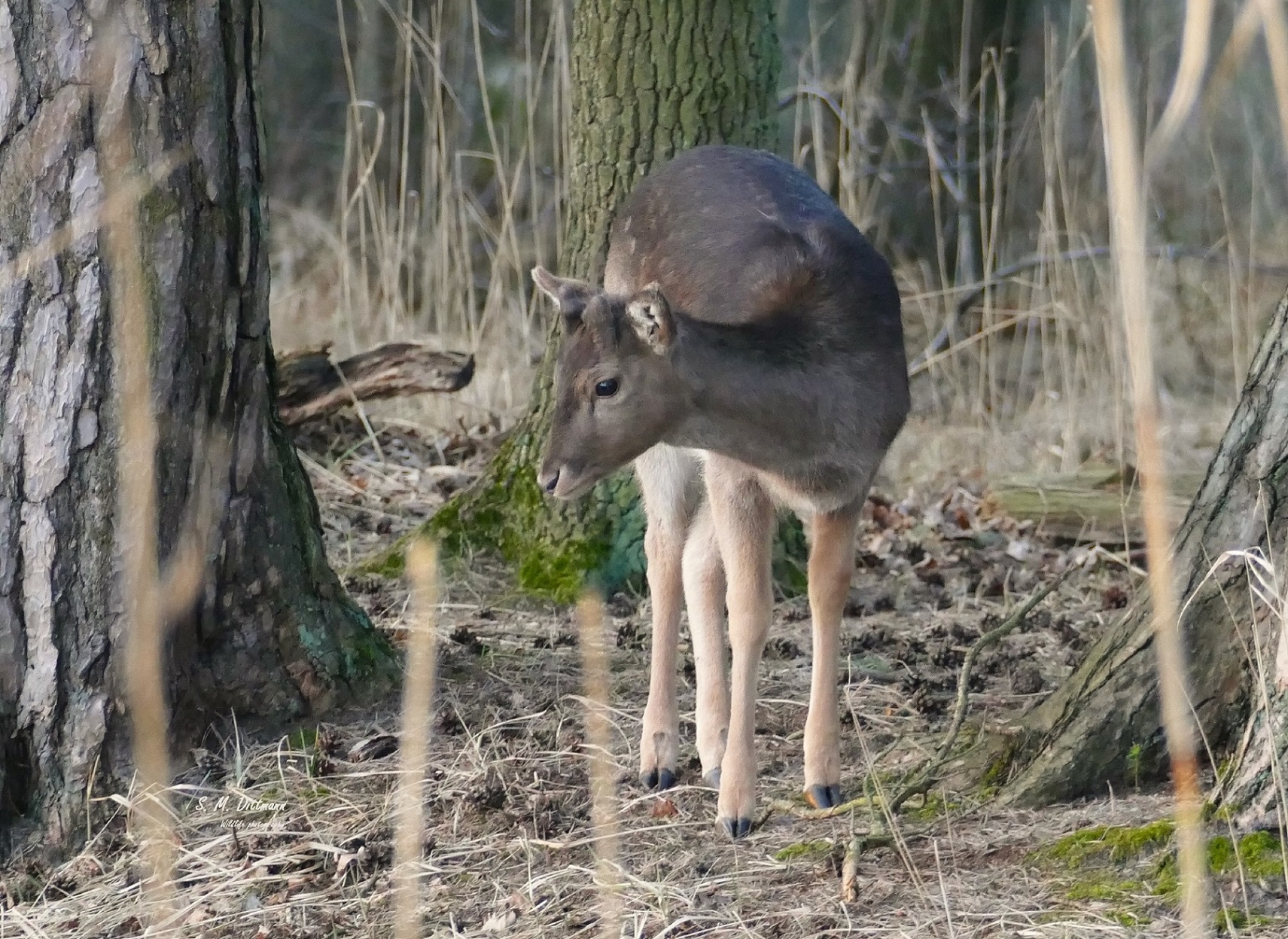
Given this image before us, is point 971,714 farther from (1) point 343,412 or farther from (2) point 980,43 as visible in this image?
(2) point 980,43

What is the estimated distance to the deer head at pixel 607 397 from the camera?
372 cm

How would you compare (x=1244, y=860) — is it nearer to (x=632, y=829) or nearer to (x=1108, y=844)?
(x=1108, y=844)

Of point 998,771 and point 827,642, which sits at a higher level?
point 827,642

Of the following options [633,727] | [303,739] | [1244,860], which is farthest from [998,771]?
[303,739]

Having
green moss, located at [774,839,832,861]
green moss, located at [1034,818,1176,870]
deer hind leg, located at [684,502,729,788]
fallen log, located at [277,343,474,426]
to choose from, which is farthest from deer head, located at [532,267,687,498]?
fallen log, located at [277,343,474,426]

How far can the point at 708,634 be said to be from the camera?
429 centimetres

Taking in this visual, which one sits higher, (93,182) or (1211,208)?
(1211,208)

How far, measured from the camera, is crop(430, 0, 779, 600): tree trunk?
5.21 metres

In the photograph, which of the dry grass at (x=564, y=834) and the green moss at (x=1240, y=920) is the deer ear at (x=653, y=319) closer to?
the dry grass at (x=564, y=834)

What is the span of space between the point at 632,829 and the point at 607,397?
1.05m

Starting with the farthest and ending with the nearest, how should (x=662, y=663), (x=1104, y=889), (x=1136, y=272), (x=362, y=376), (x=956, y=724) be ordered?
(x=362, y=376) → (x=662, y=663) → (x=956, y=724) → (x=1104, y=889) → (x=1136, y=272)

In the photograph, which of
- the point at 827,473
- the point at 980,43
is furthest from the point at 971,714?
the point at 980,43

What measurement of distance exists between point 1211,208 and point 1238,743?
26.7ft

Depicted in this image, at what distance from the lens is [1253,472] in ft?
10.5
